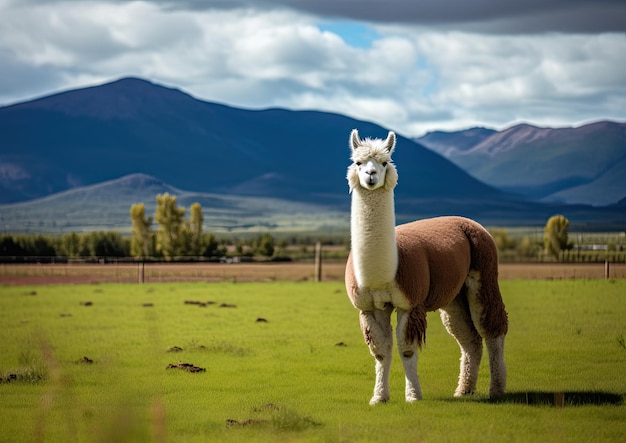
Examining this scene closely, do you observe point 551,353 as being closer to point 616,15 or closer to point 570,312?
point 570,312

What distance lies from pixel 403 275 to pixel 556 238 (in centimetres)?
4920

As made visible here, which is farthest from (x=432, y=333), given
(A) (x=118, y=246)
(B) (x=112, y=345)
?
(A) (x=118, y=246)

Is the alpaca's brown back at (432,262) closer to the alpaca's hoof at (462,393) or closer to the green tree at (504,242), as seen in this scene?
the alpaca's hoof at (462,393)

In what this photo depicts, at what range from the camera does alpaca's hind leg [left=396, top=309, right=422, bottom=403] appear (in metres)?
11.6

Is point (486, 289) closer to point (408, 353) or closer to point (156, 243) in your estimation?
point (408, 353)

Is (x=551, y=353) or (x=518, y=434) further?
(x=551, y=353)

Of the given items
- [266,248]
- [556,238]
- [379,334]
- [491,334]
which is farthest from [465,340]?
[266,248]

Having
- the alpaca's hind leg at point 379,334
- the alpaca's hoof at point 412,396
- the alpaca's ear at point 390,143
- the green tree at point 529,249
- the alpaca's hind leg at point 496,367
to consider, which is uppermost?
the alpaca's ear at point 390,143

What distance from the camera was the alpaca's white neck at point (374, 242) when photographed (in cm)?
1133

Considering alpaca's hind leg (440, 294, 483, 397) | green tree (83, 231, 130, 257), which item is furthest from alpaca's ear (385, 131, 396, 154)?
green tree (83, 231, 130, 257)

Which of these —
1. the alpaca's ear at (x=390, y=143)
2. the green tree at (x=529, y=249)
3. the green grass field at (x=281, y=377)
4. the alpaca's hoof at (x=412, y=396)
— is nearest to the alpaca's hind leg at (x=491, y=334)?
the green grass field at (x=281, y=377)

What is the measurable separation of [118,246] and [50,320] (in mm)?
76090

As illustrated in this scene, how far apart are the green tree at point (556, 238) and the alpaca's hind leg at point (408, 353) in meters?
48.3

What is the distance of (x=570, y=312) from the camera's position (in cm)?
2392
